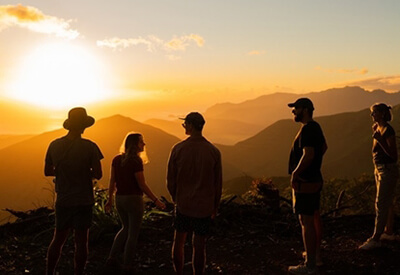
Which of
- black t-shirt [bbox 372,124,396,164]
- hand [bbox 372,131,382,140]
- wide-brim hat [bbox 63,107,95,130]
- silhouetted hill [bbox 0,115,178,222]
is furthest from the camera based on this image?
silhouetted hill [bbox 0,115,178,222]

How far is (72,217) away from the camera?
4.48 m

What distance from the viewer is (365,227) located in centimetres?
819

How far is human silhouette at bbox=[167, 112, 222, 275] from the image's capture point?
4.42 metres

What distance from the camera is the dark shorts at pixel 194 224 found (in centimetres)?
443

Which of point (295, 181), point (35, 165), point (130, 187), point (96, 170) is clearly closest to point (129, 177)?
Answer: point (130, 187)

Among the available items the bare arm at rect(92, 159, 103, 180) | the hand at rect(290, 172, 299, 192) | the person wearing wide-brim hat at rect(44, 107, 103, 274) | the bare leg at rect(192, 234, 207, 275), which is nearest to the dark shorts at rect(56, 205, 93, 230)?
the person wearing wide-brim hat at rect(44, 107, 103, 274)

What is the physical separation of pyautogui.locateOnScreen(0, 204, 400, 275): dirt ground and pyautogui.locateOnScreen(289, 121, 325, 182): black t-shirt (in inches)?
57.6

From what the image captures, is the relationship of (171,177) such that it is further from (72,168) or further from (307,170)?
(307,170)

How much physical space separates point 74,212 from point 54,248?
516 millimetres

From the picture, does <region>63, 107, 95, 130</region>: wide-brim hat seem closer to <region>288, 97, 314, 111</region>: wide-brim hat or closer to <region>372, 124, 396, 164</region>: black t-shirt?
<region>288, 97, 314, 111</region>: wide-brim hat

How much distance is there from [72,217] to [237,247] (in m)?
3.47

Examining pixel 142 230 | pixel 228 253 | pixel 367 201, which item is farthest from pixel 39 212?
pixel 367 201

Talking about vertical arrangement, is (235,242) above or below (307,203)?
below

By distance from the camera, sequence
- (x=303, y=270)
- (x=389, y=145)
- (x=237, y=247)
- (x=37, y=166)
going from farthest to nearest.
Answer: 1. (x=37, y=166)
2. (x=237, y=247)
3. (x=389, y=145)
4. (x=303, y=270)
